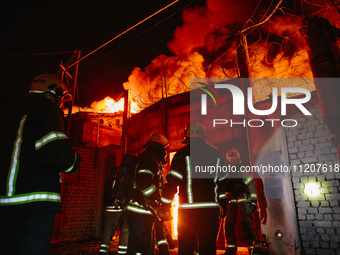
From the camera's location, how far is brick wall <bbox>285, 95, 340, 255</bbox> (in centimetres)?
521

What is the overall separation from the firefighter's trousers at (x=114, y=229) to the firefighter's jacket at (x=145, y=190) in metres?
1.25

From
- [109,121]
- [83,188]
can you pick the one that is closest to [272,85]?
[83,188]

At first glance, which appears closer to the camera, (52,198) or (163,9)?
(52,198)

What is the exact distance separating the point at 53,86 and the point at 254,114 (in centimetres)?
588

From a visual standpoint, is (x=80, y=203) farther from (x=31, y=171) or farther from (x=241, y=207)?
(x=31, y=171)

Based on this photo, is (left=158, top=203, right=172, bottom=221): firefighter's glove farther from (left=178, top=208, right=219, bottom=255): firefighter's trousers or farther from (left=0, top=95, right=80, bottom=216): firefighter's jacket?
(left=0, top=95, right=80, bottom=216): firefighter's jacket

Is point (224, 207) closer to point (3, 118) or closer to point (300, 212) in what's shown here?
point (300, 212)

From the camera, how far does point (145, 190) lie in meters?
3.72

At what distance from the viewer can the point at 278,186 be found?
6078 mm

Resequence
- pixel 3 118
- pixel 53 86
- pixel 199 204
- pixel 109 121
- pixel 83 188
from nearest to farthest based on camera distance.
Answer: pixel 3 118, pixel 53 86, pixel 199 204, pixel 83 188, pixel 109 121

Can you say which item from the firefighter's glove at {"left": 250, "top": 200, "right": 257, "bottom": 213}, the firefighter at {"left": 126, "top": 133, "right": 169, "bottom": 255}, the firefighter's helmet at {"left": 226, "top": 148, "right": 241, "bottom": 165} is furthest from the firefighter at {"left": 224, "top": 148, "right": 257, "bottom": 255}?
the firefighter at {"left": 126, "top": 133, "right": 169, "bottom": 255}

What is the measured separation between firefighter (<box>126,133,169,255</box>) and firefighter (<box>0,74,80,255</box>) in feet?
5.15

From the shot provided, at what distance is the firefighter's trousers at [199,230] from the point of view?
2.98 meters

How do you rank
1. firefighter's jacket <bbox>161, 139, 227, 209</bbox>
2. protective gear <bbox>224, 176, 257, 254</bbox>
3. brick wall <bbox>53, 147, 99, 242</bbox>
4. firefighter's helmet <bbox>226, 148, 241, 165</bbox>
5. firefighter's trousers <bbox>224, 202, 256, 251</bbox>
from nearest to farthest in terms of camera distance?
firefighter's jacket <bbox>161, 139, 227, 209</bbox>
firefighter's trousers <bbox>224, 202, 256, 251</bbox>
protective gear <bbox>224, 176, 257, 254</bbox>
firefighter's helmet <bbox>226, 148, 241, 165</bbox>
brick wall <bbox>53, 147, 99, 242</bbox>
